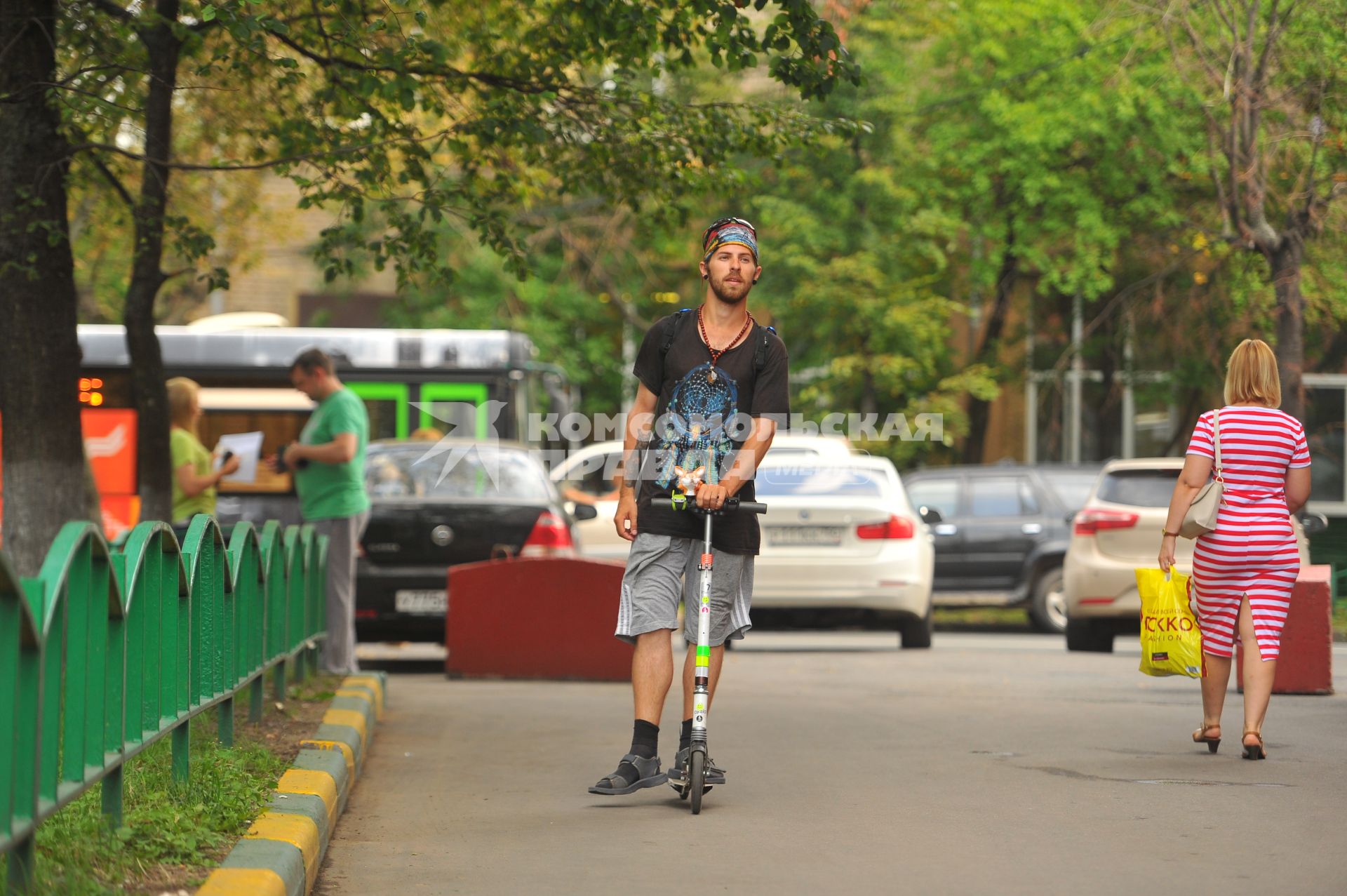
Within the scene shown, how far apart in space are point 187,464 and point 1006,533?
32.9 feet

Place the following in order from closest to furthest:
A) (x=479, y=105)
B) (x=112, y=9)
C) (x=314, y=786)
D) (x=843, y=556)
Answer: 1. (x=314, y=786)
2. (x=112, y=9)
3. (x=479, y=105)
4. (x=843, y=556)

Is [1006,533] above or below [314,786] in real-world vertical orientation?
above

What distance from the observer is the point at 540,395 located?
61.8 ft

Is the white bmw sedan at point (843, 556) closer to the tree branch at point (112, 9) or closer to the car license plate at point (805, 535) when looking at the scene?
the car license plate at point (805, 535)

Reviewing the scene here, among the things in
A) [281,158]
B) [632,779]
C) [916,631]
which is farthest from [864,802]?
[916,631]

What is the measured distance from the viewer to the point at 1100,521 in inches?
580

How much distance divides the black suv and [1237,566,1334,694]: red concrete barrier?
7.62 metres

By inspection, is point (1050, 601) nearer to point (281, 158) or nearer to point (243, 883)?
point (281, 158)

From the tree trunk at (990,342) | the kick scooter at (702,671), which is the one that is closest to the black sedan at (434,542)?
the kick scooter at (702,671)

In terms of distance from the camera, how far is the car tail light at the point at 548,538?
41.5 feet

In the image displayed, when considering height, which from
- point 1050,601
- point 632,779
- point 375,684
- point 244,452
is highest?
point 244,452

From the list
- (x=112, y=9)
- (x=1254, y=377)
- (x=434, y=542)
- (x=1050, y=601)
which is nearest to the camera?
(x=1254, y=377)

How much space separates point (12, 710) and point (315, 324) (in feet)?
96.1

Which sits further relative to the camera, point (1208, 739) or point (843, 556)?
point (843, 556)
